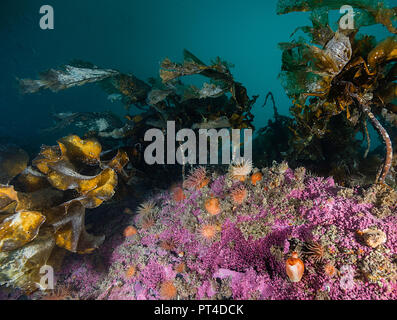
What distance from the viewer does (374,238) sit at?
2.27 metres

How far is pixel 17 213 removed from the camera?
3104mm

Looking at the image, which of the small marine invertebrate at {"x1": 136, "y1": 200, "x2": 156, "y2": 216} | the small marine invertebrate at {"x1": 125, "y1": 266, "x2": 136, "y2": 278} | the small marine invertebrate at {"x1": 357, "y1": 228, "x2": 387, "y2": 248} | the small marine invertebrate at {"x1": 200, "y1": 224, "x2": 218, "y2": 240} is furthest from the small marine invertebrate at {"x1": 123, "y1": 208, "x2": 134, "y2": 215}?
the small marine invertebrate at {"x1": 357, "y1": 228, "x2": 387, "y2": 248}

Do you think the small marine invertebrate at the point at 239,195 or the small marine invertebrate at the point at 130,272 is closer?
the small marine invertebrate at the point at 239,195

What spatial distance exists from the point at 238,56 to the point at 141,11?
A: 106 metres

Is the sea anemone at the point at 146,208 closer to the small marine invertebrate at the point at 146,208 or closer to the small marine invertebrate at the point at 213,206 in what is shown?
the small marine invertebrate at the point at 146,208

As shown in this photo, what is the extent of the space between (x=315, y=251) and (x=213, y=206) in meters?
1.61

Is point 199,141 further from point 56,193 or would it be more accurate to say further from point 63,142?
point 56,193

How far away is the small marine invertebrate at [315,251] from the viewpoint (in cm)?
242

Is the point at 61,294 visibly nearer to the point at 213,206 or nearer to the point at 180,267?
the point at 180,267

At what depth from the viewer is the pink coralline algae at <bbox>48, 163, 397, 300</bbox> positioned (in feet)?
7.55

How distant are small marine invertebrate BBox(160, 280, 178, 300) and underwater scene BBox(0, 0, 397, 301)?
0.02 m

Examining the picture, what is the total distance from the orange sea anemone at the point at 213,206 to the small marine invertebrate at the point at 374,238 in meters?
1.99

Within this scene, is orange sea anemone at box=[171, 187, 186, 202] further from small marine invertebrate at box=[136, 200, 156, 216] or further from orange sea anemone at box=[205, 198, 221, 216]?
orange sea anemone at box=[205, 198, 221, 216]

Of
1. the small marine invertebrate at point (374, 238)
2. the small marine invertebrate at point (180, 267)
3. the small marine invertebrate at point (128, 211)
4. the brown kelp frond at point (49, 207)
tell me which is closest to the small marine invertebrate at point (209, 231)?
the small marine invertebrate at point (180, 267)
